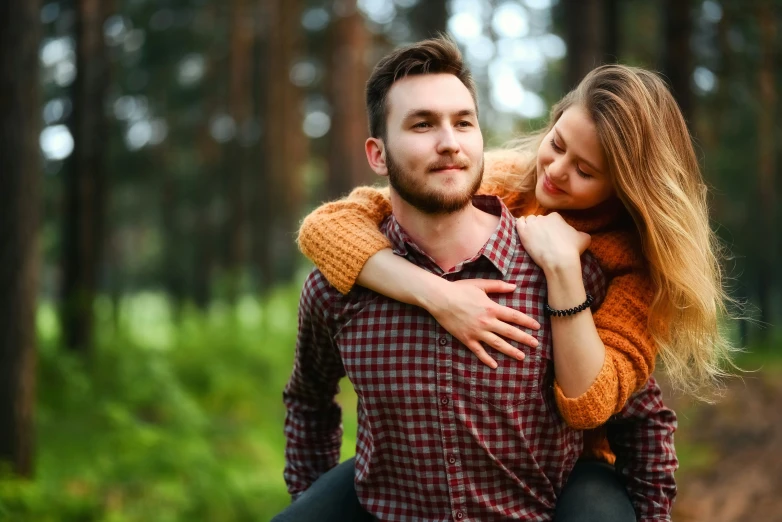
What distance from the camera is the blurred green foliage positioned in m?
5.58

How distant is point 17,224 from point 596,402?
16.3 feet

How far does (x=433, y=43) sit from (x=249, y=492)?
4068mm

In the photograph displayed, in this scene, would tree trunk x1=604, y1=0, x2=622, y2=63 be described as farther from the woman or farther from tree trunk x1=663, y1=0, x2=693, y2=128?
the woman

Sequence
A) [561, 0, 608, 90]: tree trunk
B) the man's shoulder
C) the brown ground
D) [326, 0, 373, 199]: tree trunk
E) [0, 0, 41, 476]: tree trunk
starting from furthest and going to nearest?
[326, 0, 373, 199]: tree trunk → [561, 0, 608, 90]: tree trunk → the brown ground → [0, 0, 41, 476]: tree trunk → the man's shoulder

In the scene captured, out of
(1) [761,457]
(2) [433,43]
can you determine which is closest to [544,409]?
(2) [433,43]

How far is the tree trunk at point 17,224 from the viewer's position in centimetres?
590

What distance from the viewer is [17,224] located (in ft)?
19.6

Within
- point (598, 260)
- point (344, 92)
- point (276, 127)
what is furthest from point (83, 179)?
point (598, 260)

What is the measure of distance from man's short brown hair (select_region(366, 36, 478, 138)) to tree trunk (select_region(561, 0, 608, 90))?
19.4 feet

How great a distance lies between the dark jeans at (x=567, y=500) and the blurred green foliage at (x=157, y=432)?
2.66 m

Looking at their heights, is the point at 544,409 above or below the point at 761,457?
above

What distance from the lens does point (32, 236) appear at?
6113 mm

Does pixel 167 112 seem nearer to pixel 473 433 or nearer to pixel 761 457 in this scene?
pixel 761 457

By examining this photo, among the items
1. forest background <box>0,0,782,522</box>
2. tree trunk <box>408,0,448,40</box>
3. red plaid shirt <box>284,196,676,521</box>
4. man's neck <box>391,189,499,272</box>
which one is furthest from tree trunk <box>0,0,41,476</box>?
tree trunk <box>408,0,448,40</box>
